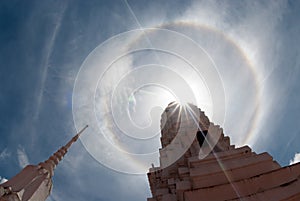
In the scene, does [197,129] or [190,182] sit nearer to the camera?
[190,182]

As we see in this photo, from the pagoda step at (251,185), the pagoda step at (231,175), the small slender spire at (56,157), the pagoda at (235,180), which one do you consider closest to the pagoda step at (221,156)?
the pagoda at (235,180)

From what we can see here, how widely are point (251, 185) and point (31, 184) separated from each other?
97.0ft

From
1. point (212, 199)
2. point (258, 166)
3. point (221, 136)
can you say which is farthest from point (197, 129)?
point (212, 199)

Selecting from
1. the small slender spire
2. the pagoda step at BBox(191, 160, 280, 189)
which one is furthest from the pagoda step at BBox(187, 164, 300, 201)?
the small slender spire

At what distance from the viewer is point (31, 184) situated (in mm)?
31609

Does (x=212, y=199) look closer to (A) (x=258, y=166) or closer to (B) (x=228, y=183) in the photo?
(B) (x=228, y=183)

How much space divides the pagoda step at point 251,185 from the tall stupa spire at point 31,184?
24.5 metres

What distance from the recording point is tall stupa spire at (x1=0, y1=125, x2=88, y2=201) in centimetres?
2697

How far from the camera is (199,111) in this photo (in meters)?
24.8

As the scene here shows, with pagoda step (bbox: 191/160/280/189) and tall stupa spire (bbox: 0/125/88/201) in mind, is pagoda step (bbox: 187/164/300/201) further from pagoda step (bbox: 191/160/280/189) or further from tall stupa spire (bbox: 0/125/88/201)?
tall stupa spire (bbox: 0/125/88/201)

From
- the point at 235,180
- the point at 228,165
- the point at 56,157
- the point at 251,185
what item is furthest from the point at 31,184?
the point at 251,185

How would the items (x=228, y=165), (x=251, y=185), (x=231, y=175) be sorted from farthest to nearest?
(x=228, y=165)
(x=231, y=175)
(x=251, y=185)

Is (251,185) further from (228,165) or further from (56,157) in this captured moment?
(56,157)

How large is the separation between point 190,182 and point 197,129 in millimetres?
9680
